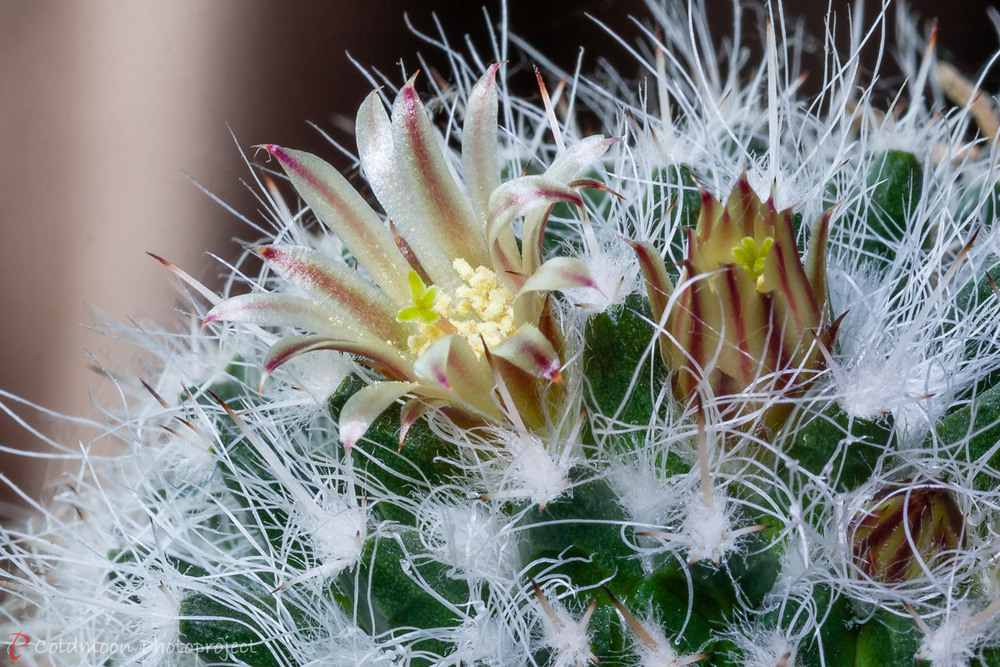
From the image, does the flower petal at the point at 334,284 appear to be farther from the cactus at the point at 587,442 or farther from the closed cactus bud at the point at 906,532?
the closed cactus bud at the point at 906,532

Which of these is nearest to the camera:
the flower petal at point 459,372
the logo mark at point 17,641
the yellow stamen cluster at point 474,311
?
the flower petal at point 459,372

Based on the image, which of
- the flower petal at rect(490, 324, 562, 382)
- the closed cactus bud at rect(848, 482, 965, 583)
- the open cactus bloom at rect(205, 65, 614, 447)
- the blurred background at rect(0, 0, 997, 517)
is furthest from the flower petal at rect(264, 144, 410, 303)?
the blurred background at rect(0, 0, 997, 517)

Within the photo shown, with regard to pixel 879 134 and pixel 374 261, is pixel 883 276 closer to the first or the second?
pixel 879 134

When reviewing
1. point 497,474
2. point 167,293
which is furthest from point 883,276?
point 167,293

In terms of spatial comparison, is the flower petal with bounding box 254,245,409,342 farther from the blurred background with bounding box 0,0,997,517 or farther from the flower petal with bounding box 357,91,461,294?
the blurred background with bounding box 0,0,997,517

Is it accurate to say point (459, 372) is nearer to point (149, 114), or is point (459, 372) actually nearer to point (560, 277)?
point (560, 277)

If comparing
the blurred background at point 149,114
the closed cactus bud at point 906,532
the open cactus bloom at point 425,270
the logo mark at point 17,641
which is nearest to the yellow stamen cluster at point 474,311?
the open cactus bloom at point 425,270

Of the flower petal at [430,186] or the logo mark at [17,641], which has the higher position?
the flower petal at [430,186]
